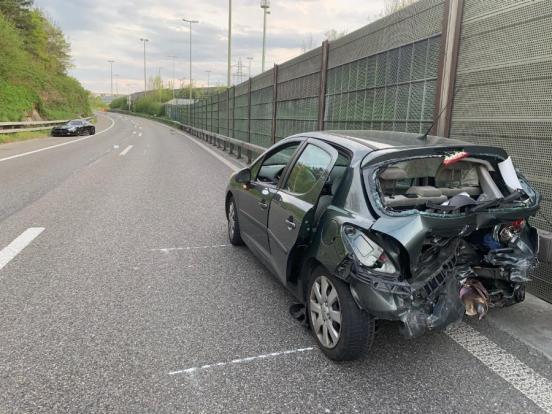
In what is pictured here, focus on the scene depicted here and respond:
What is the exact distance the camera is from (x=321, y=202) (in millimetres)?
3299

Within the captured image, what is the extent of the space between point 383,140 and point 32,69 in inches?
1721

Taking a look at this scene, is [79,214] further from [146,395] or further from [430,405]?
[430,405]

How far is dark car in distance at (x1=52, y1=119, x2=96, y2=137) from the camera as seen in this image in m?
29.5

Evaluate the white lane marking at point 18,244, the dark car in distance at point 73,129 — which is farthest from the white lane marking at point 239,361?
the dark car in distance at point 73,129

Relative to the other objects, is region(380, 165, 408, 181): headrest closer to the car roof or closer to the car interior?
the car interior

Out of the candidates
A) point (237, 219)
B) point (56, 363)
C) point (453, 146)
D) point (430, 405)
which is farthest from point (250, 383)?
point (237, 219)

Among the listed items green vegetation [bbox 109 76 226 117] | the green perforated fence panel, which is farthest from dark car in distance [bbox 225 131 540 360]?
green vegetation [bbox 109 76 226 117]

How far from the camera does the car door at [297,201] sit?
3.36 metres

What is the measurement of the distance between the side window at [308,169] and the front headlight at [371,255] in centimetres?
82

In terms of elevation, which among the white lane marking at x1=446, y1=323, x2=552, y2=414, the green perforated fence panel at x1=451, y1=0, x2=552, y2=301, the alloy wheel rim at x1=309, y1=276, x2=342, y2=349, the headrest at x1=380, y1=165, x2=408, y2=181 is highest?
the green perforated fence panel at x1=451, y1=0, x2=552, y2=301

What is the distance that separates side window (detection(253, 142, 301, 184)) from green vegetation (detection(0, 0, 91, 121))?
28.2 m

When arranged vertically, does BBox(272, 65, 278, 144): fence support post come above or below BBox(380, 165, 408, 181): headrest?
above

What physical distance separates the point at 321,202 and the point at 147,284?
202cm

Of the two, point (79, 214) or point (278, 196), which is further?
point (79, 214)
